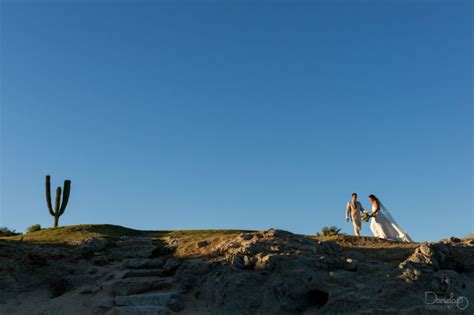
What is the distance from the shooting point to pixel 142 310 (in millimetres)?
12430

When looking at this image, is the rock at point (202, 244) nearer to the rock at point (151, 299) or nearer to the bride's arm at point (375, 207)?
the rock at point (151, 299)

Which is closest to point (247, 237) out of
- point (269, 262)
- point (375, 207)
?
point (269, 262)

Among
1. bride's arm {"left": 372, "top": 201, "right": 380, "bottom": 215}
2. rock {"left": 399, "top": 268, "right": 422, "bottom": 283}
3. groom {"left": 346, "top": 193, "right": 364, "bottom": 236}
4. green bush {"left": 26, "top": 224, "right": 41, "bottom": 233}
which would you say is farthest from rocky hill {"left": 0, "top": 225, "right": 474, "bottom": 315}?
green bush {"left": 26, "top": 224, "right": 41, "bottom": 233}

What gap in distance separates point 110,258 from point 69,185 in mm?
17456

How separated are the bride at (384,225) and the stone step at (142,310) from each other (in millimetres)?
9262

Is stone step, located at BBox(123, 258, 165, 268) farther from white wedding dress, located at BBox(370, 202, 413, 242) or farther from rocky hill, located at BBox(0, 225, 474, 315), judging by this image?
white wedding dress, located at BBox(370, 202, 413, 242)

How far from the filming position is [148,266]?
1600 cm

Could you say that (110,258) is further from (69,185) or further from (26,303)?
(69,185)

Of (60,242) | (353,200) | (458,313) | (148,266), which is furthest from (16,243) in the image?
(458,313)

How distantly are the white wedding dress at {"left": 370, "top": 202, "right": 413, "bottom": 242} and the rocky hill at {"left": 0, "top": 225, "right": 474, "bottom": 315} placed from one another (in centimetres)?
Result: 185

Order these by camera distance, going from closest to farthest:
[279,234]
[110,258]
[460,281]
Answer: [460,281] < [279,234] < [110,258]

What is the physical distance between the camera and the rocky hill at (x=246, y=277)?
11945 millimetres

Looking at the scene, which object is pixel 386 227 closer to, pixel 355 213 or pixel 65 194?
pixel 355 213

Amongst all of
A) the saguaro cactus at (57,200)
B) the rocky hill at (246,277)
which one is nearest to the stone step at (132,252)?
the rocky hill at (246,277)
